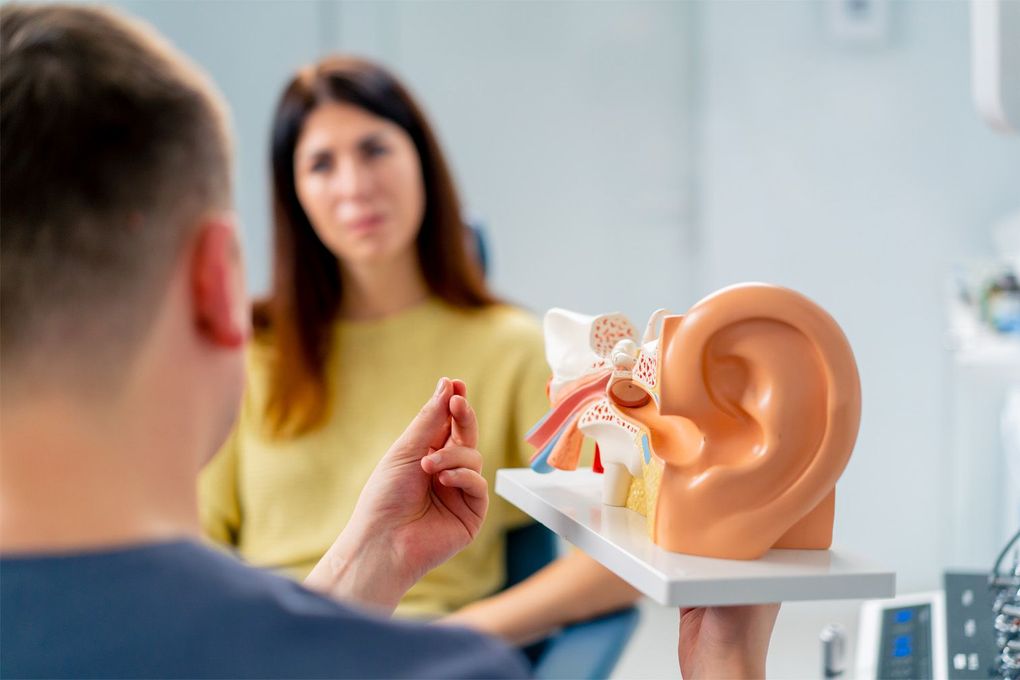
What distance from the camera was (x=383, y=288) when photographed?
1.72 metres

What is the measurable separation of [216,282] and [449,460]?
296mm

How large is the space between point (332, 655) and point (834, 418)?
0.31 meters

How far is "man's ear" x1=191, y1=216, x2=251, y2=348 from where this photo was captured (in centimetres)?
55

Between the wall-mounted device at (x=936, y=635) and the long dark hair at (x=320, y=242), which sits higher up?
the long dark hair at (x=320, y=242)

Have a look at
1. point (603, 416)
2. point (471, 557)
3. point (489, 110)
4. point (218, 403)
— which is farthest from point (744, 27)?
point (218, 403)

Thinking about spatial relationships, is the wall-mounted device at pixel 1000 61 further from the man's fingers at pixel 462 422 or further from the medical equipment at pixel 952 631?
the man's fingers at pixel 462 422

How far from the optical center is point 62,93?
20.5 inches

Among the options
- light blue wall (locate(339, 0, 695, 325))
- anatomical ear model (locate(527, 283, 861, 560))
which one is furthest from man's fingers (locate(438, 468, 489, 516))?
light blue wall (locate(339, 0, 695, 325))

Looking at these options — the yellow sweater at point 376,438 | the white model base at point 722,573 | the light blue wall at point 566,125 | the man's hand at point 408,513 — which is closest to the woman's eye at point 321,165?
the yellow sweater at point 376,438

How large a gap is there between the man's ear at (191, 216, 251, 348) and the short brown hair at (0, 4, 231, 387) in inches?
0.5

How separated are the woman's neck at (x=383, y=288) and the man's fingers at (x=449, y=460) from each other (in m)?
0.92

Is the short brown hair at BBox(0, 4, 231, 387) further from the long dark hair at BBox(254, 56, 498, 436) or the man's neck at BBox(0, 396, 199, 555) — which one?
the long dark hair at BBox(254, 56, 498, 436)

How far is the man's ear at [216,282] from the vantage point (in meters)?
0.55

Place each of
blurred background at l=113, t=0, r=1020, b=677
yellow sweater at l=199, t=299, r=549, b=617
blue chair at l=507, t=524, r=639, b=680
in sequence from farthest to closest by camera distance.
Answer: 1. blurred background at l=113, t=0, r=1020, b=677
2. yellow sweater at l=199, t=299, r=549, b=617
3. blue chair at l=507, t=524, r=639, b=680
